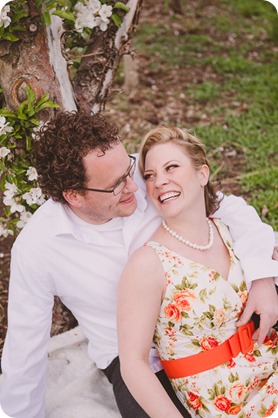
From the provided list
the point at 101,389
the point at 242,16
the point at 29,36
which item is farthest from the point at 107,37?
the point at 242,16

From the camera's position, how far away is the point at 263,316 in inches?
99.6

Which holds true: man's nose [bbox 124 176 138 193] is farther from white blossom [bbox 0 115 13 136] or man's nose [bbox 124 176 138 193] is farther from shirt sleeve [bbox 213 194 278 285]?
white blossom [bbox 0 115 13 136]

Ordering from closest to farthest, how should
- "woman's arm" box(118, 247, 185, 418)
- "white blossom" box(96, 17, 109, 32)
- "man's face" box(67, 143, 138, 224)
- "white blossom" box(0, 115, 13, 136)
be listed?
"woman's arm" box(118, 247, 185, 418)
"man's face" box(67, 143, 138, 224)
"white blossom" box(0, 115, 13, 136)
"white blossom" box(96, 17, 109, 32)

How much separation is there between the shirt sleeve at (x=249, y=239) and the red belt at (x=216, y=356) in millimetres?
237

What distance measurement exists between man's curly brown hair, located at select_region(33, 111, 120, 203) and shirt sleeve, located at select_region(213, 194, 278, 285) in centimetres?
71

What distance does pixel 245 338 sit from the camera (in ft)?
8.21

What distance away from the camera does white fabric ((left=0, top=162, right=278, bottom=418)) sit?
2.55 metres

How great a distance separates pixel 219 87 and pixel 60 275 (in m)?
4.38

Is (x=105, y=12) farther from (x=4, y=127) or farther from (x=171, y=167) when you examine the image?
(x=171, y=167)

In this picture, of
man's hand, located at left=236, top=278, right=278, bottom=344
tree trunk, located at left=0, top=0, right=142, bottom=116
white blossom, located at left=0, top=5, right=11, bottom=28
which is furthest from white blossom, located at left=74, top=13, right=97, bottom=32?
man's hand, located at left=236, top=278, right=278, bottom=344

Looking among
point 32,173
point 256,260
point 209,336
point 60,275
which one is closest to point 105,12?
point 32,173

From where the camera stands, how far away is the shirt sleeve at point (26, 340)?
2.58 metres

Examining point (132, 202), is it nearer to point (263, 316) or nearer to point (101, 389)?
point (263, 316)

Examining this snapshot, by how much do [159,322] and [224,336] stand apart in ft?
0.95
